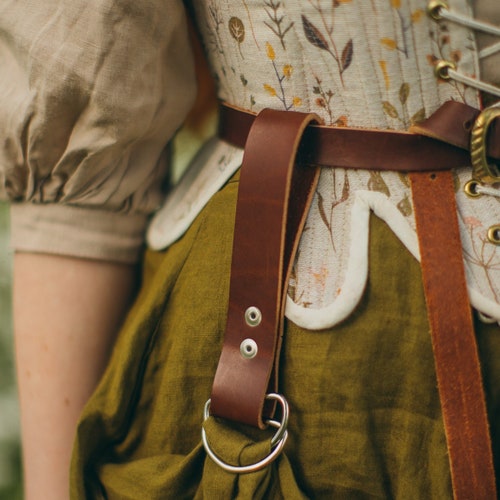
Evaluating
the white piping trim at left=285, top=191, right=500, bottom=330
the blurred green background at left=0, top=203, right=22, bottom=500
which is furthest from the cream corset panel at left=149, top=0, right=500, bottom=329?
the blurred green background at left=0, top=203, right=22, bottom=500

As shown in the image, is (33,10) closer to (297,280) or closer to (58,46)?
(58,46)

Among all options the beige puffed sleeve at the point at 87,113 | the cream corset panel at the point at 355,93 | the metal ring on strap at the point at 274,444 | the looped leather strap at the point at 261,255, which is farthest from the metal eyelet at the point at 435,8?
the metal ring on strap at the point at 274,444

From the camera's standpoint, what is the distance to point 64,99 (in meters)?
0.62

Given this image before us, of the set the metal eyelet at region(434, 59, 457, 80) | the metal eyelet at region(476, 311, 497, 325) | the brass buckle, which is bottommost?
the metal eyelet at region(476, 311, 497, 325)

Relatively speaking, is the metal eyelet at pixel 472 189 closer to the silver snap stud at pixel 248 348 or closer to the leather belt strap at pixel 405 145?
the leather belt strap at pixel 405 145

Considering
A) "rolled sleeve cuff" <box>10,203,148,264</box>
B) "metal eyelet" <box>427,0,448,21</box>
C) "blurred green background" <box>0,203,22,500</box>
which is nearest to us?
"metal eyelet" <box>427,0,448,21</box>

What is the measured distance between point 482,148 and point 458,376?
21 cm

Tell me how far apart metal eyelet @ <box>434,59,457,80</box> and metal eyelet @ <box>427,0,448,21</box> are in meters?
0.04

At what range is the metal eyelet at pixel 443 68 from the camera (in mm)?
560

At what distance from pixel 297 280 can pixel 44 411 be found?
36cm

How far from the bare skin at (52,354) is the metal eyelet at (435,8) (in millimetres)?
454

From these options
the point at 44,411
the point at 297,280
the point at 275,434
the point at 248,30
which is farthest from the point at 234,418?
the point at 248,30

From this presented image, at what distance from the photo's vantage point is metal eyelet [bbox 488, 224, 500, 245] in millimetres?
565

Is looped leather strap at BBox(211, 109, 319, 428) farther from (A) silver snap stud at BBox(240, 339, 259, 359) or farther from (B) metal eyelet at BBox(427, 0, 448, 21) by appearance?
(B) metal eyelet at BBox(427, 0, 448, 21)
